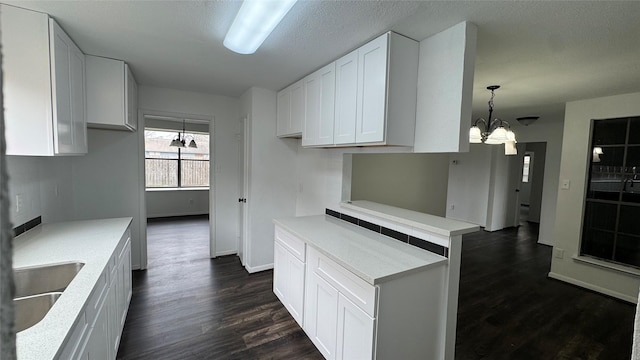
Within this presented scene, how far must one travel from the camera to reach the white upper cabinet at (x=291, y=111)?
3.15 metres

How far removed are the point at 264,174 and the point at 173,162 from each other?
4.56 metres

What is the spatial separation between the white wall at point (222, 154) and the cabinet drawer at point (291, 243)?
62.1 inches

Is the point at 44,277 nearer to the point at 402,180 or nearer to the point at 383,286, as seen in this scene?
the point at 383,286

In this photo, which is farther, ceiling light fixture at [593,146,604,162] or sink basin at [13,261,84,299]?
ceiling light fixture at [593,146,604,162]

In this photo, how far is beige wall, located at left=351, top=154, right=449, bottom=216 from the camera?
3996 mm

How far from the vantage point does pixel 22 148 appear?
6.04ft

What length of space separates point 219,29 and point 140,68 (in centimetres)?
143

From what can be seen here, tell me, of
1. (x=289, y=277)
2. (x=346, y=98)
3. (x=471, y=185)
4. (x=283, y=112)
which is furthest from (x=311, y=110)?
(x=471, y=185)

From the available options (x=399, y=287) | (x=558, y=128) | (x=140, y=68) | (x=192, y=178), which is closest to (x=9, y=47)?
(x=140, y=68)

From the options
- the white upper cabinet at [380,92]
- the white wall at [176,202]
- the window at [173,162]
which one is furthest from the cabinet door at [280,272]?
the window at [173,162]

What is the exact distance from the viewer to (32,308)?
149 cm

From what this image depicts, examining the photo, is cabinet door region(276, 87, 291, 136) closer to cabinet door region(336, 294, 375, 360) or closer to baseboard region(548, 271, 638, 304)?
→ cabinet door region(336, 294, 375, 360)

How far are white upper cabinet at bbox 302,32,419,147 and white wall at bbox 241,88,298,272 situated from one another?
148 cm

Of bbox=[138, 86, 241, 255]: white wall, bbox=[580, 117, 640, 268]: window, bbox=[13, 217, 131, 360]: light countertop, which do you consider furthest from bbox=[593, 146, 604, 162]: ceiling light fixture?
bbox=[13, 217, 131, 360]: light countertop
